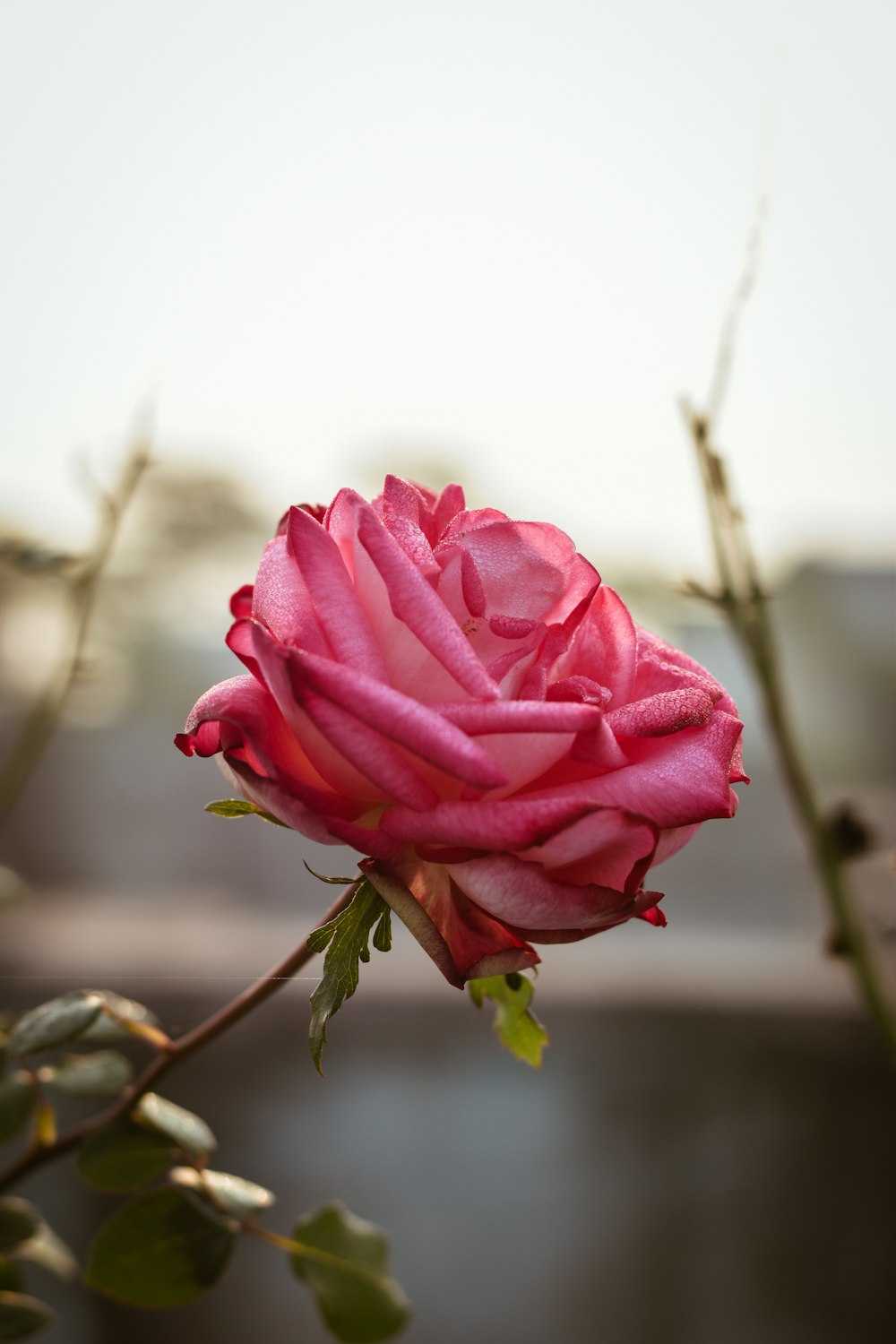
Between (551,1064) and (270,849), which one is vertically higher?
(270,849)

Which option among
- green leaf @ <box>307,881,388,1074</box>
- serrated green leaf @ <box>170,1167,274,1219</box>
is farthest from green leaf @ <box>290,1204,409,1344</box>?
green leaf @ <box>307,881,388,1074</box>

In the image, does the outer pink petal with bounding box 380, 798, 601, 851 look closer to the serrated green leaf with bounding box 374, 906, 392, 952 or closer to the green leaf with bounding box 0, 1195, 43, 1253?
the serrated green leaf with bounding box 374, 906, 392, 952

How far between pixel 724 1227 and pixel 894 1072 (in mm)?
215

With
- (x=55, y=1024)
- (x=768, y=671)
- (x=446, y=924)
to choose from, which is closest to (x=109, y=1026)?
(x=55, y=1024)

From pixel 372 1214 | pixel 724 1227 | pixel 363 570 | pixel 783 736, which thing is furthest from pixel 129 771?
pixel 363 570

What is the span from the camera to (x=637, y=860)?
17 cm

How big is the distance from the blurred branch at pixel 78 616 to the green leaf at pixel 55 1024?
0.51 ft

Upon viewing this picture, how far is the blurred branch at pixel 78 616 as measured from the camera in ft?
1.26

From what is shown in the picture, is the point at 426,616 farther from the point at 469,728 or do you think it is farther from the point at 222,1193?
the point at 222,1193

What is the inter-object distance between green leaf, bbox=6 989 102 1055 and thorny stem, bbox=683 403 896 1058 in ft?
0.86

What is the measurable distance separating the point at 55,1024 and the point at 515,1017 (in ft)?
0.36

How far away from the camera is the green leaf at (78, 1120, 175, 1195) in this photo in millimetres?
265

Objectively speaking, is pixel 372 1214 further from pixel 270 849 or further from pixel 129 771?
pixel 129 771

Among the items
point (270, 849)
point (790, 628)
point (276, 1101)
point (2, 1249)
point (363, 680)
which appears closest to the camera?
point (363, 680)
